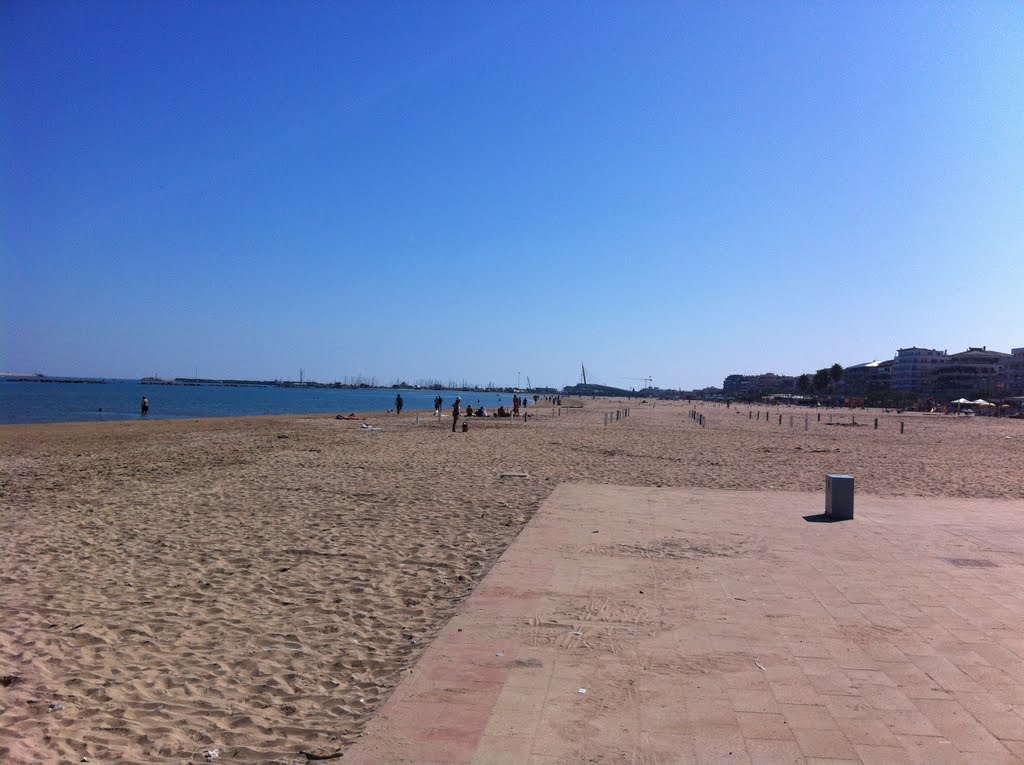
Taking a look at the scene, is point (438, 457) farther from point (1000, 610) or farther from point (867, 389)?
point (867, 389)

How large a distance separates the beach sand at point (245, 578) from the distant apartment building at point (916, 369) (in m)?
128

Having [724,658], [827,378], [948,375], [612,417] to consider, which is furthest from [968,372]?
[724,658]

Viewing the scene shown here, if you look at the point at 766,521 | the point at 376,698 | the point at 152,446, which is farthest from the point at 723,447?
the point at 376,698

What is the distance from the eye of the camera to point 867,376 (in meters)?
154

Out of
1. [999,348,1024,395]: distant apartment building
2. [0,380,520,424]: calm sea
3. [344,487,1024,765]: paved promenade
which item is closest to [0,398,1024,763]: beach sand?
[344,487,1024,765]: paved promenade

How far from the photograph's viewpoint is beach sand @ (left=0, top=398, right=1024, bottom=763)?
152 inches

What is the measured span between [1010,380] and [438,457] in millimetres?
118466

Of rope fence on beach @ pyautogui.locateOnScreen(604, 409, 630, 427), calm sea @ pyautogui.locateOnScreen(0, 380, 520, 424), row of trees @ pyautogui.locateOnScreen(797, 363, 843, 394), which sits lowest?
calm sea @ pyautogui.locateOnScreen(0, 380, 520, 424)

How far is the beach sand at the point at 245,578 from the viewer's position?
3855mm

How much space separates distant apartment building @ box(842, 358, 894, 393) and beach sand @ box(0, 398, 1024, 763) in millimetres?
141866

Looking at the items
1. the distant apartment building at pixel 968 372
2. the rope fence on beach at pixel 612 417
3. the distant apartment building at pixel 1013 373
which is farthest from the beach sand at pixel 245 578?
the distant apartment building at pixel 968 372

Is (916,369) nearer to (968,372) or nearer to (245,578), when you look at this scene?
(968,372)

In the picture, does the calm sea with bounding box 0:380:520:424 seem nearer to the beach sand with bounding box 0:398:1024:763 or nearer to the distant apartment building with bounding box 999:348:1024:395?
the beach sand with bounding box 0:398:1024:763

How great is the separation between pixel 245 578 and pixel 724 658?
4412 millimetres
